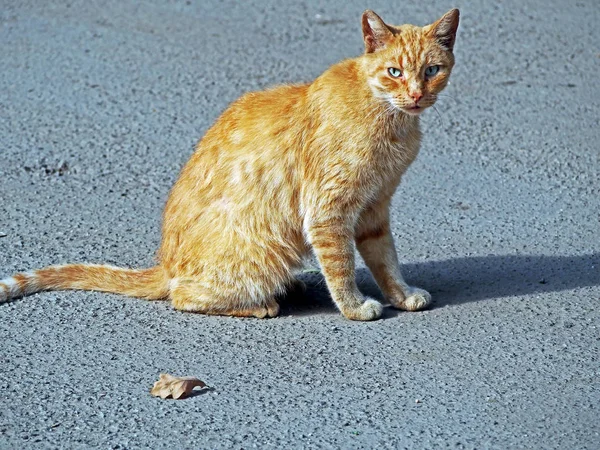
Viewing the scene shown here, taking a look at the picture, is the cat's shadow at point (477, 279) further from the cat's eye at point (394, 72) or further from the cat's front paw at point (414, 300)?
the cat's eye at point (394, 72)

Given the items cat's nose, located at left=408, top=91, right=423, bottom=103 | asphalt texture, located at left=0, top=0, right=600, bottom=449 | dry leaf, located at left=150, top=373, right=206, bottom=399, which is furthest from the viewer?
cat's nose, located at left=408, top=91, right=423, bottom=103

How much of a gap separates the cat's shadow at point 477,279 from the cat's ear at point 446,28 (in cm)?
133

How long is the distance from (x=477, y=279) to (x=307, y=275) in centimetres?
100

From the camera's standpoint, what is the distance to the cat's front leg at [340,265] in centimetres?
477

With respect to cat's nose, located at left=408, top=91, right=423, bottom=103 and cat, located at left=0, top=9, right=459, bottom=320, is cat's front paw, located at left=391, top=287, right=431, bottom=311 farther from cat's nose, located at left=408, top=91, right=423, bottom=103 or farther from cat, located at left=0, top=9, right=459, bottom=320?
cat's nose, located at left=408, top=91, right=423, bottom=103

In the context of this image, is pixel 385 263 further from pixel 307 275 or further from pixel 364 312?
pixel 307 275

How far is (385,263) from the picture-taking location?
5.03 meters

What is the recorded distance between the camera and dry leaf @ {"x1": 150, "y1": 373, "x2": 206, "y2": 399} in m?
4.11

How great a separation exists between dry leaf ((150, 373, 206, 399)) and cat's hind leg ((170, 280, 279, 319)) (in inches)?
29.3

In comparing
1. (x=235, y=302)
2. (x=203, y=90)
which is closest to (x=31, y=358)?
(x=235, y=302)

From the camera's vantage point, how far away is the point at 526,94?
303 inches

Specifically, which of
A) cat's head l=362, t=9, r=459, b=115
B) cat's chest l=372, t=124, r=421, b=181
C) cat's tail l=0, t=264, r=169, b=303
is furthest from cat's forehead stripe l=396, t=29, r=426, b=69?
cat's tail l=0, t=264, r=169, b=303

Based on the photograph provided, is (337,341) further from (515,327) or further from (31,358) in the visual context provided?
(31,358)

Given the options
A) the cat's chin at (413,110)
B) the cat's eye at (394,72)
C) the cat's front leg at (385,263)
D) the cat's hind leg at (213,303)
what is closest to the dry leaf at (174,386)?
the cat's hind leg at (213,303)
